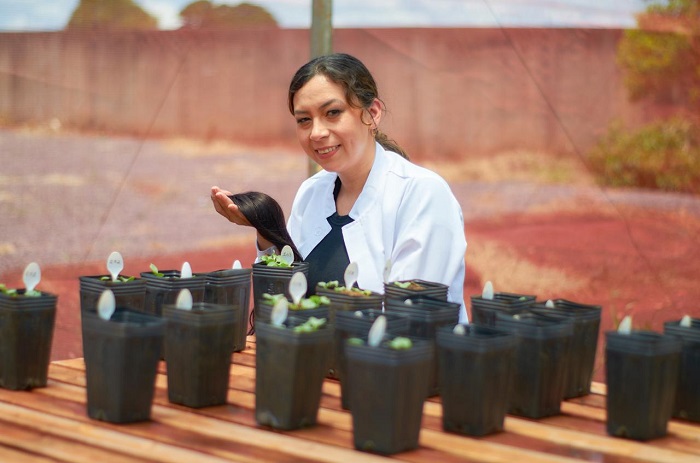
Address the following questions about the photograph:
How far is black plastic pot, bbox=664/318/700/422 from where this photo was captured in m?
1.68

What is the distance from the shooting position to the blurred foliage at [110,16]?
20.2ft

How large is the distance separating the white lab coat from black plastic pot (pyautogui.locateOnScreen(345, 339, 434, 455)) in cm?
90

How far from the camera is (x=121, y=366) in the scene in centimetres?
161

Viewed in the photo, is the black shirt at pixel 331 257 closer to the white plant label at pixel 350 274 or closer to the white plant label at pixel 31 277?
the white plant label at pixel 350 274

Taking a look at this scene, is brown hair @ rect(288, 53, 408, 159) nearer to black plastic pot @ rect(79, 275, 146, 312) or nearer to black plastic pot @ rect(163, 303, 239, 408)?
black plastic pot @ rect(79, 275, 146, 312)

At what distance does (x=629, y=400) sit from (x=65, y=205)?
16.6 feet

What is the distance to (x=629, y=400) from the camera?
1570 millimetres

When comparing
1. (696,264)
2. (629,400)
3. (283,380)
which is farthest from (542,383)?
(696,264)

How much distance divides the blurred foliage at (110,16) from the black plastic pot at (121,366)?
492 cm

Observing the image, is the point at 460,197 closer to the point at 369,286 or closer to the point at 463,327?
the point at 369,286

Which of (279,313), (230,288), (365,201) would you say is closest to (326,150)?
(365,201)

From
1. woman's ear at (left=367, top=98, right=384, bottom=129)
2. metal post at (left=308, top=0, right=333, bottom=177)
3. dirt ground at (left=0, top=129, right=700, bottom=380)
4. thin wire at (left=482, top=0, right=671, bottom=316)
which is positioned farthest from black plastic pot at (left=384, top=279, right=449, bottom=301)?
thin wire at (left=482, top=0, right=671, bottom=316)

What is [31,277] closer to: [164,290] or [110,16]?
[164,290]

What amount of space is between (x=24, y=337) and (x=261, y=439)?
2.05 ft
